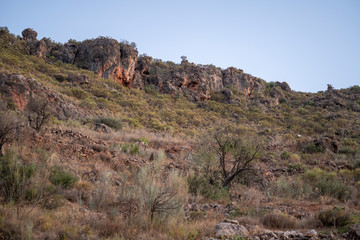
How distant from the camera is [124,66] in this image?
38062mm

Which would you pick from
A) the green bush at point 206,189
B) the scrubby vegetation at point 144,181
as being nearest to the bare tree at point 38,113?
the scrubby vegetation at point 144,181

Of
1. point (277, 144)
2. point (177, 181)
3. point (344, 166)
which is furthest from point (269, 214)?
point (277, 144)

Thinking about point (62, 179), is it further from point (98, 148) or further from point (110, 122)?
point (110, 122)

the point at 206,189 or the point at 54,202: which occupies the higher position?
the point at 54,202

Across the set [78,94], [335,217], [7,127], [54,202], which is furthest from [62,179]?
[78,94]

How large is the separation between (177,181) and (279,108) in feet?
138

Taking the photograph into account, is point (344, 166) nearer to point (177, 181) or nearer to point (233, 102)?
point (177, 181)

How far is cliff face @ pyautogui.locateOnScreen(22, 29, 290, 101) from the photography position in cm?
3700

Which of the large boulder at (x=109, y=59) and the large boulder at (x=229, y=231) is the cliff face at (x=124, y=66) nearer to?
the large boulder at (x=109, y=59)

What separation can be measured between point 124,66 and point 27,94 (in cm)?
2656

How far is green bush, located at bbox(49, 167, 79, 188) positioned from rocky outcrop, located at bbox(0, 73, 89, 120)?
345 inches

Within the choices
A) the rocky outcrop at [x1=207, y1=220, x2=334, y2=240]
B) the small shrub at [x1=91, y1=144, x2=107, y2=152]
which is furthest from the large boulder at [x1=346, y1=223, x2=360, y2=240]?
the small shrub at [x1=91, y1=144, x2=107, y2=152]

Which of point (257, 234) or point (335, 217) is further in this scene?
point (335, 217)

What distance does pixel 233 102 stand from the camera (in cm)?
3991
